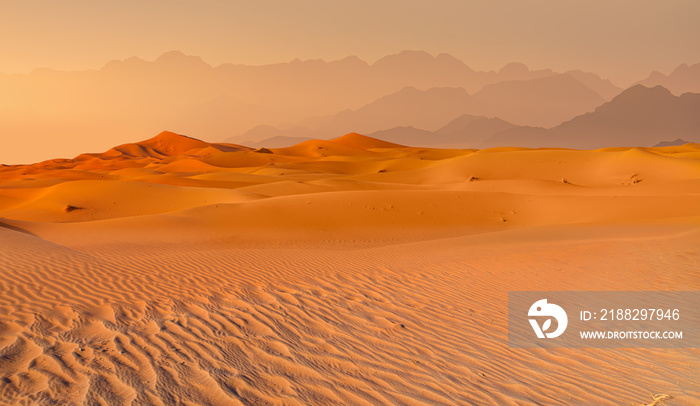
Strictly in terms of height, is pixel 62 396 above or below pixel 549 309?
above

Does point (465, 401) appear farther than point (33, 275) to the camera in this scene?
No

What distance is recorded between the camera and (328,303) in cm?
672

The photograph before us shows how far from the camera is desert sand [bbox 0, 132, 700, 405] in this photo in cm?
393

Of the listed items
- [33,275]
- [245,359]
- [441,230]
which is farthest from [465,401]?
[441,230]

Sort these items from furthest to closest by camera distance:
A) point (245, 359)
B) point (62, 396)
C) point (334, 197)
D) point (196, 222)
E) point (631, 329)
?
point (334, 197)
point (196, 222)
point (631, 329)
point (245, 359)
point (62, 396)

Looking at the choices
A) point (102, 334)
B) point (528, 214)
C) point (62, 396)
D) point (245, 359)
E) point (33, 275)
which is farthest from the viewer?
point (528, 214)

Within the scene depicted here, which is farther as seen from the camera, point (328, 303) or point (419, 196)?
point (419, 196)

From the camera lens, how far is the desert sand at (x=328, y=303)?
3.93 metres

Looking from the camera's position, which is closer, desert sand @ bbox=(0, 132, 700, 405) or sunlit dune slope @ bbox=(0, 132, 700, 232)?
desert sand @ bbox=(0, 132, 700, 405)

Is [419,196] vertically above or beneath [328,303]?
above

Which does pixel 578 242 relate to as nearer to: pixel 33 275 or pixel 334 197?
pixel 334 197

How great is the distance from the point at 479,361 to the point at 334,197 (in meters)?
16.1

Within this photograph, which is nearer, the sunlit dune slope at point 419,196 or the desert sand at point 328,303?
the desert sand at point 328,303

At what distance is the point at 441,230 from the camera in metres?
16.9
